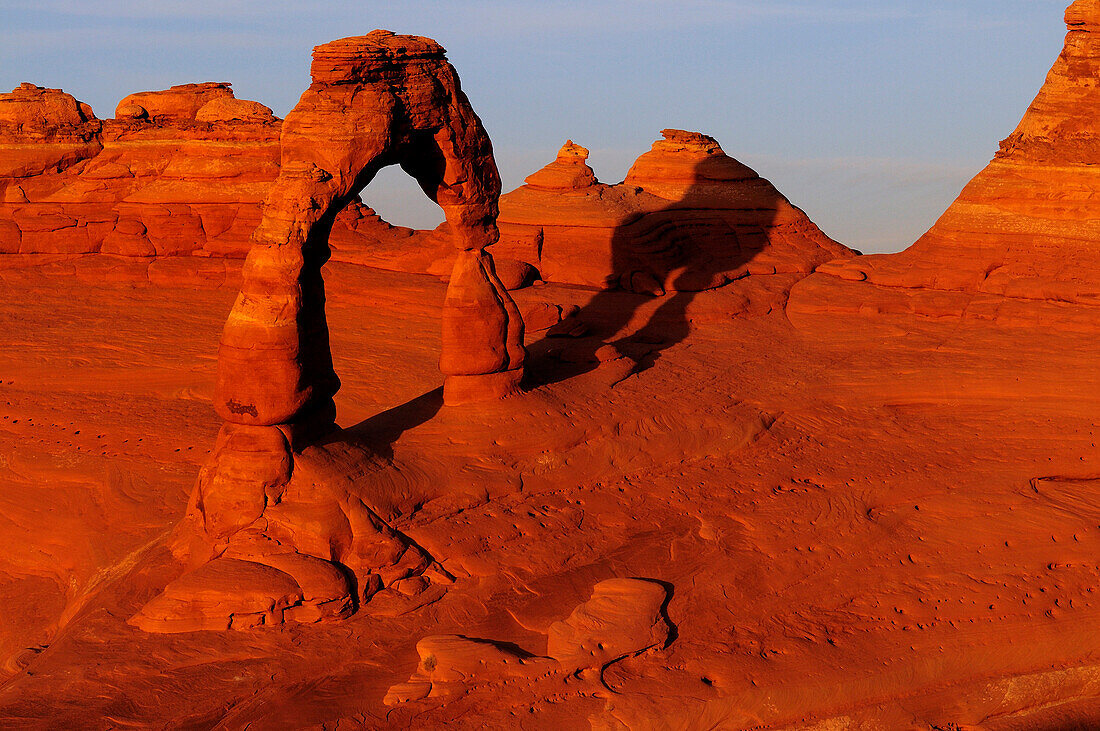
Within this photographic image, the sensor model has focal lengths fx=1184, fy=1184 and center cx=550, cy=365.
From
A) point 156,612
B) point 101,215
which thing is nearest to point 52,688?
point 156,612

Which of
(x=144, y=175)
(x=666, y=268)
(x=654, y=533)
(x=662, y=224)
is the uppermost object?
(x=662, y=224)

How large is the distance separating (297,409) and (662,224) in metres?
10.7

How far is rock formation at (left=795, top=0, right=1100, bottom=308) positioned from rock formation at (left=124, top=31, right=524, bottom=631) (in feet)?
27.7

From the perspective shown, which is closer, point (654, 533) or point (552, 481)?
point (654, 533)

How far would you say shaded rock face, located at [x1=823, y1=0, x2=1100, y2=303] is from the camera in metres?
16.2

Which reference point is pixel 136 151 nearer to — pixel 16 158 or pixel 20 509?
pixel 16 158

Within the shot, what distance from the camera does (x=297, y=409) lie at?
9.91 m

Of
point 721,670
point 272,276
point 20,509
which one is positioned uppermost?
point 272,276

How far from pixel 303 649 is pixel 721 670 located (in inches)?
120

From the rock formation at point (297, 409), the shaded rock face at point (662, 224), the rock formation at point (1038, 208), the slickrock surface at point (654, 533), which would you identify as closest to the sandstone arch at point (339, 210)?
the rock formation at point (297, 409)

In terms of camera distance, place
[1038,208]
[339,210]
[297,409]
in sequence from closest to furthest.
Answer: [297,409]
[339,210]
[1038,208]

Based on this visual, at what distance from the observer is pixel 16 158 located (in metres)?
21.5

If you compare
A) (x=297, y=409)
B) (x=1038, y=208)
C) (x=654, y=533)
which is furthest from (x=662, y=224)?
(x=297, y=409)

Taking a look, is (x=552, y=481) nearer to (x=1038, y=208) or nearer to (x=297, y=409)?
(x=297, y=409)
